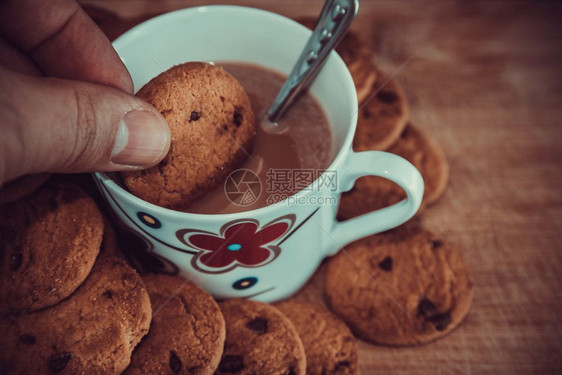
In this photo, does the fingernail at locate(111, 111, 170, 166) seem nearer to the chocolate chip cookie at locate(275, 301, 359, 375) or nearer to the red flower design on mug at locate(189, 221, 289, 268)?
the red flower design on mug at locate(189, 221, 289, 268)

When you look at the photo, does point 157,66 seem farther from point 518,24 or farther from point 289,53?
point 518,24

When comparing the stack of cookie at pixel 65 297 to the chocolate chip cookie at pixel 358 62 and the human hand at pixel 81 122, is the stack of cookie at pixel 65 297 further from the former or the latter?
the chocolate chip cookie at pixel 358 62

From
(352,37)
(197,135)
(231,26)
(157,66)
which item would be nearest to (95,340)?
(197,135)

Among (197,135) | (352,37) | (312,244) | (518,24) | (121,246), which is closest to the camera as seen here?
(197,135)

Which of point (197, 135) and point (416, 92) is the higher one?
point (197, 135)

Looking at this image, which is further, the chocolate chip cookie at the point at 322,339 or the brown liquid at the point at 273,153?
the chocolate chip cookie at the point at 322,339

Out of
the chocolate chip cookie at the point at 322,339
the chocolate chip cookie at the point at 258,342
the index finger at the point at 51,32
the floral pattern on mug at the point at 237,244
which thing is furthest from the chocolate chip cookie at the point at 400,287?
the index finger at the point at 51,32

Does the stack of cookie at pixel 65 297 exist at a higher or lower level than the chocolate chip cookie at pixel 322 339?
higher
